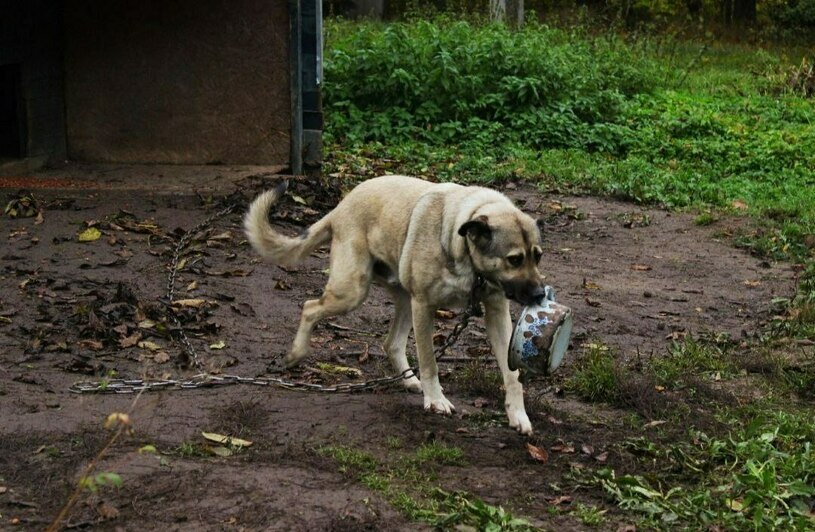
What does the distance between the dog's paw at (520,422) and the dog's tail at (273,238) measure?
1.72 metres

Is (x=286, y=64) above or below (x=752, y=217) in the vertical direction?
above

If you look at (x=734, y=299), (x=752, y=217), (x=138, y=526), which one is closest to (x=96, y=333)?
(x=138, y=526)

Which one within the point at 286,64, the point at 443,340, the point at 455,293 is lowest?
the point at 443,340

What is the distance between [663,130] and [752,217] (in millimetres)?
3903

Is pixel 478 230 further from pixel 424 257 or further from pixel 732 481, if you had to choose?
A: pixel 732 481

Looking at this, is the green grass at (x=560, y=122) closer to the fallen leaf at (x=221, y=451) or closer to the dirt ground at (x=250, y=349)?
the dirt ground at (x=250, y=349)

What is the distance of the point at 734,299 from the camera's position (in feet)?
→ 29.5

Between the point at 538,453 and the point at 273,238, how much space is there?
2.34 m

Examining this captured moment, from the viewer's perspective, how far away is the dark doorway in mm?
11555

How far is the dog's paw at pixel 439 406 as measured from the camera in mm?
6285

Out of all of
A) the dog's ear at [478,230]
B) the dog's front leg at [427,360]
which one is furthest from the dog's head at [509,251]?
the dog's front leg at [427,360]

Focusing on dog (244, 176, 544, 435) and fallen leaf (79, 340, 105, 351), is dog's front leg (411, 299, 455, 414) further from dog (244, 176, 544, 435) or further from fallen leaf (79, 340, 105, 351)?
fallen leaf (79, 340, 105, 351)

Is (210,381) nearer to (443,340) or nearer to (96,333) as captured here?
(96,333)

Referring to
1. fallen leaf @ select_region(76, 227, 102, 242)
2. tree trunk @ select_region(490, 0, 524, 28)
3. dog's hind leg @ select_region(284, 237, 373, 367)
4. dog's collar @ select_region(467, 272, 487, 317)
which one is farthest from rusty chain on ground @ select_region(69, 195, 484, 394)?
tree trunk @ select_region(490, 0, 524, 28)
